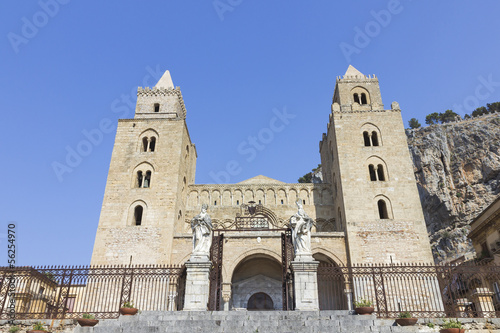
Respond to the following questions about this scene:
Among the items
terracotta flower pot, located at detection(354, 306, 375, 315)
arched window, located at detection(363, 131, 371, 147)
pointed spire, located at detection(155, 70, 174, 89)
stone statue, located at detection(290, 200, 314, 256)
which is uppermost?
pointed spire, located at detection(155, 70, 174, 89)

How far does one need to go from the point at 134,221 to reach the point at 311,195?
12.5 metres

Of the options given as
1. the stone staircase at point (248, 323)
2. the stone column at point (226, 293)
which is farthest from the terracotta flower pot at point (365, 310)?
the stone column at point (226, 293)

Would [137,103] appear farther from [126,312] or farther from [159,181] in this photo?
[126,312]

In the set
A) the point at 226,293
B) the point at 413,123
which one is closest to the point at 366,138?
the point at 226,293

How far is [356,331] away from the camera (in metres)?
9.50

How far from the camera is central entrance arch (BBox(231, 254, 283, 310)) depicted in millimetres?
23172

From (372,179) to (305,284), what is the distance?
15.4m

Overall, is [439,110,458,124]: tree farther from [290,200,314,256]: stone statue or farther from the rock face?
[290,200,314,256]: stone statue

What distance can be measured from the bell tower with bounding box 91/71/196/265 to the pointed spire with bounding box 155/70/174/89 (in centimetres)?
54

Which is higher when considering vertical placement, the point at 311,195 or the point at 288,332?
the point at 311,195

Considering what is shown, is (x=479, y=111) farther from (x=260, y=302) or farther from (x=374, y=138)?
(x=260, y=302)

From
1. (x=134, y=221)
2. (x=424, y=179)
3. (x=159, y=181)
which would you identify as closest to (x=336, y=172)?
(x=159, y=181)

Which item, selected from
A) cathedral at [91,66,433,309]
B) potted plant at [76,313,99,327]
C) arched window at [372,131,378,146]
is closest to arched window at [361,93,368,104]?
cathedral at [91,66,433,309]

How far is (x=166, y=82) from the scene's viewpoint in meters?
31.0
